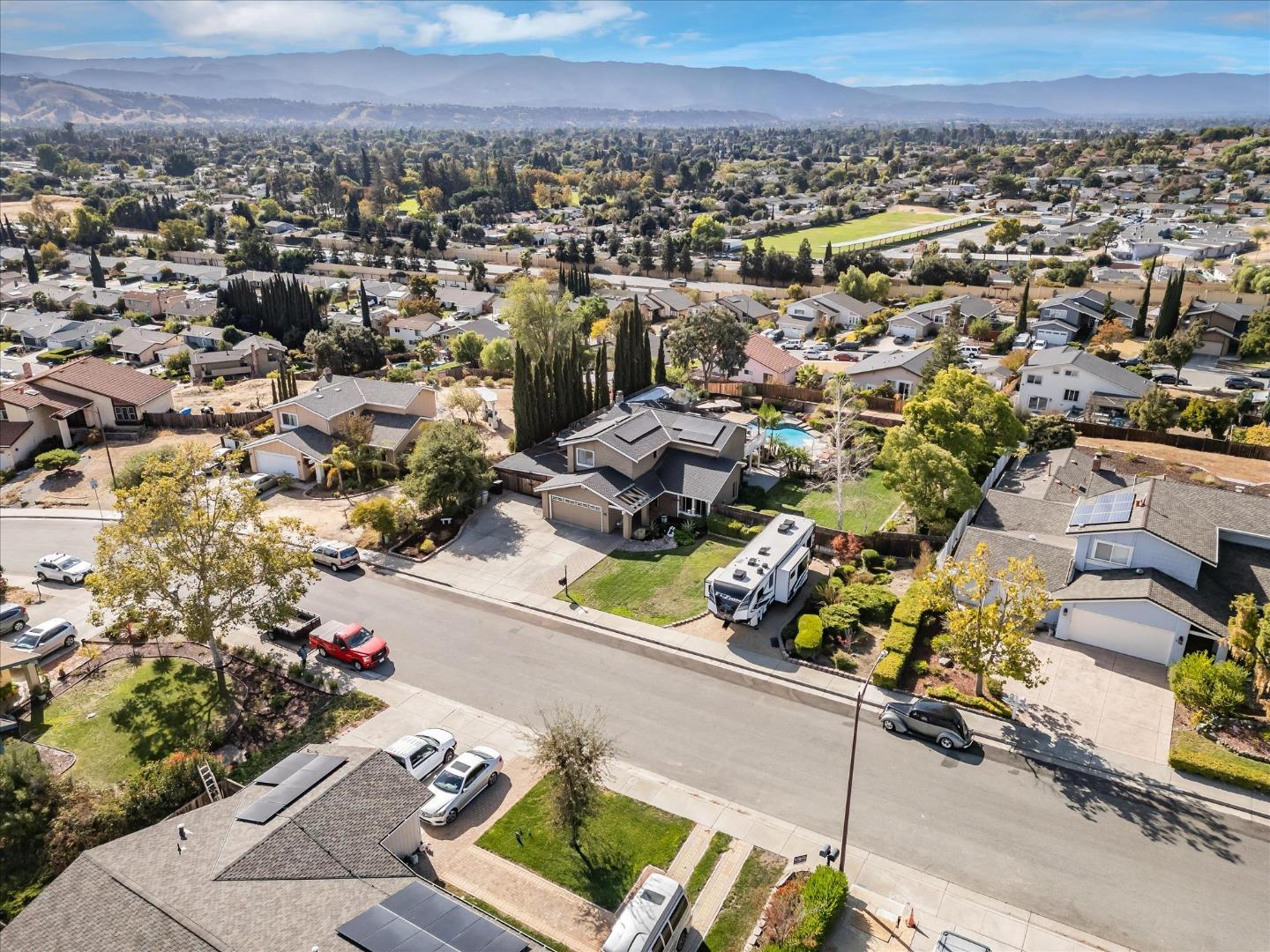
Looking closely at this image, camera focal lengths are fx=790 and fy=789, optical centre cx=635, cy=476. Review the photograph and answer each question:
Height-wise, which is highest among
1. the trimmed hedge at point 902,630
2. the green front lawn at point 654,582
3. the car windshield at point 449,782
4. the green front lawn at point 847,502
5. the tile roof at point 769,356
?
the tile roof at point 769,356

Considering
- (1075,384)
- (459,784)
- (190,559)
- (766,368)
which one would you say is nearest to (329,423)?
(190,559)

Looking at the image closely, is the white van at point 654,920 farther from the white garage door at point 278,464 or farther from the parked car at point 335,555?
the white garage door at point 278,464

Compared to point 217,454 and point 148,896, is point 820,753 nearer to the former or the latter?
point 148,896

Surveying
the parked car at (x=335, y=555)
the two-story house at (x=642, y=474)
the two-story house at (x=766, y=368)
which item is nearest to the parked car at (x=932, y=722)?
the two-story house at (x=642, y=474)

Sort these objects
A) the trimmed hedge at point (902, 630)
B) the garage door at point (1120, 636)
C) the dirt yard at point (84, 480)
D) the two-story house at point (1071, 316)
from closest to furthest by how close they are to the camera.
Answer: the trimmed hedge at point (902, 630)
the garage door at point (1120, 636)
the dirt yard at point (84, 480)
the two-story house at point (1071, 316)

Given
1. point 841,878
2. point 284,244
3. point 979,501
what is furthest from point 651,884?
point 284,244

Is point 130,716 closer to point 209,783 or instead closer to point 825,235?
point 209,783

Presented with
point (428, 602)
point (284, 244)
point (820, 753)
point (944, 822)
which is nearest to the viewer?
point (944, 822)
